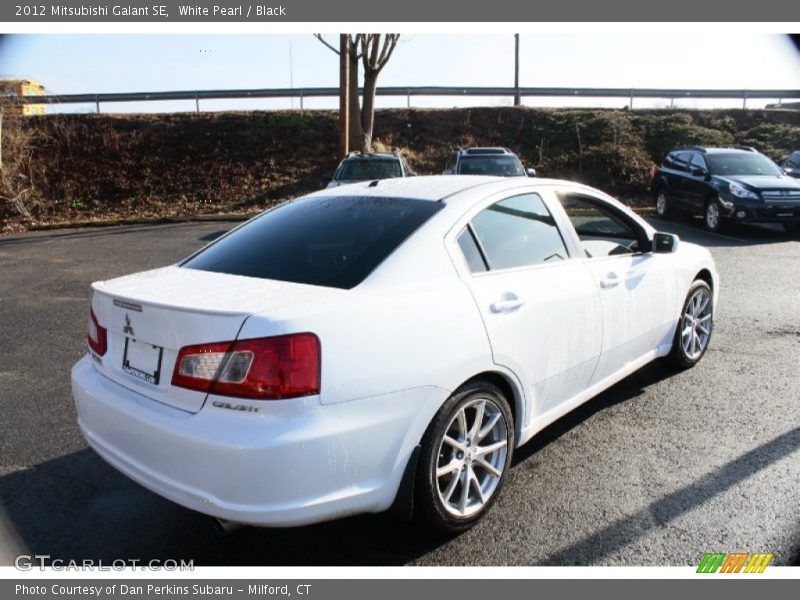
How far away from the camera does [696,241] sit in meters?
12.0

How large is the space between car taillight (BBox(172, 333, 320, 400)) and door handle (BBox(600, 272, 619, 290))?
2100 mm

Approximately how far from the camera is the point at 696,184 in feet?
44.8

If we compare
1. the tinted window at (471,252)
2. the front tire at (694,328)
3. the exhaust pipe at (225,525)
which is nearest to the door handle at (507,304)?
the tinted window at (471,252)

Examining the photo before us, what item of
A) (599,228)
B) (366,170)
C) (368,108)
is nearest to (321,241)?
(599,228)

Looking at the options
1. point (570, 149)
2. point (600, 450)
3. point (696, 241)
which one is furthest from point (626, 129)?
point (600, 450)

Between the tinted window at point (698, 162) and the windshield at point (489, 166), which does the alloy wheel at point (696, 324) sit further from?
the windshield at point (489, 166)

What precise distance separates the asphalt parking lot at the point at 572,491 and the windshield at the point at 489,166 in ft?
32.8

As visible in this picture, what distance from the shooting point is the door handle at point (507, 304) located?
3.12 m

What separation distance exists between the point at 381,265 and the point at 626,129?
76.5 feet

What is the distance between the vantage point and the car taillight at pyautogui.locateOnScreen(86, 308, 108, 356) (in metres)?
3.04

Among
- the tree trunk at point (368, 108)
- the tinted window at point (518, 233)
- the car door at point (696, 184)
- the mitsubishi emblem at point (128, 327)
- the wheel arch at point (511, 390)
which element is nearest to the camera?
the mitsubishi emblem at point (128, 327)

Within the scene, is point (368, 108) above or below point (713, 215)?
above

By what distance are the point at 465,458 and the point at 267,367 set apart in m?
1.11

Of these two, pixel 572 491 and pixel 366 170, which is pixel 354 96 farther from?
pixel 572 491
